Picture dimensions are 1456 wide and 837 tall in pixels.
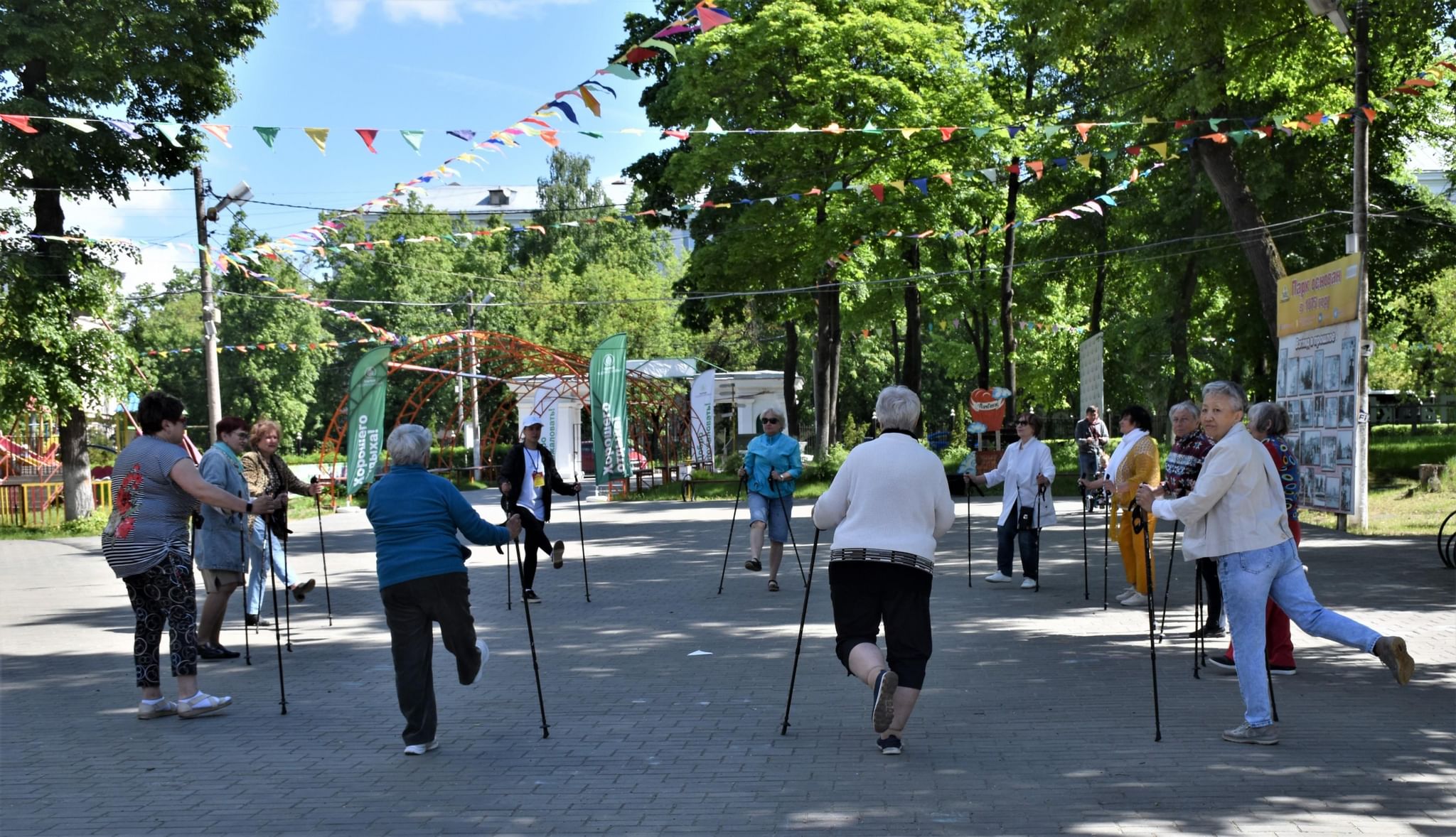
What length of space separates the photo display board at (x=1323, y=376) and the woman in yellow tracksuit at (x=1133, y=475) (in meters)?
7.03

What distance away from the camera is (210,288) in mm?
24688

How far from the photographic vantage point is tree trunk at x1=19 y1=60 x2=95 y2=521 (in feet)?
78.2

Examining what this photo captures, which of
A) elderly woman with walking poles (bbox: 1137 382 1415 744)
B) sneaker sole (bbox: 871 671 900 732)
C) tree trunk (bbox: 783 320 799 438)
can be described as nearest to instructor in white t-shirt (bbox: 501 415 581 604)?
sneaker sole (bbox: 871 671 900 732)

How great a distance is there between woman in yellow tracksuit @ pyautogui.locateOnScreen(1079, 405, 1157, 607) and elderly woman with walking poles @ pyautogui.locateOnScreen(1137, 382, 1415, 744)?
13.7 ft

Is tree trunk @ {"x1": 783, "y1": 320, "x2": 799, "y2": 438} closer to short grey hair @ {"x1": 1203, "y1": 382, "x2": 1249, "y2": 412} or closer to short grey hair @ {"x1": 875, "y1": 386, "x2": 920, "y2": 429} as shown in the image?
short grey hair @ {"x1": 1203, "y1": 382, "x2": 1249, "y2": 412}

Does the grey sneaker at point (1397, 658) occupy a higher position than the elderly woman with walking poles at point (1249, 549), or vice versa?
Answer: the elderly woman with walking poles at point (1249, 549)

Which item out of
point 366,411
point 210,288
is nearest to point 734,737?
point 366,411

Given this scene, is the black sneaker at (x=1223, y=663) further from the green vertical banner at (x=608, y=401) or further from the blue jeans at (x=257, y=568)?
the green vertical banner at (x=608, y=401)

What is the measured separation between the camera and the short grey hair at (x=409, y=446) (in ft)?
22.5

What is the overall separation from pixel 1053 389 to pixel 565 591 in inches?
1407

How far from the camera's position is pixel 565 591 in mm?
13734

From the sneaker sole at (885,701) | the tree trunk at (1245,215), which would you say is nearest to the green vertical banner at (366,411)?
the tree trunk at (1245,215)

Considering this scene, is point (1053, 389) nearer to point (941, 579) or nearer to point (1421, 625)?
point (941, 579)

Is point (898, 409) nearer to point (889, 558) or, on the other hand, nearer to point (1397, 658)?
point (889, 558)
